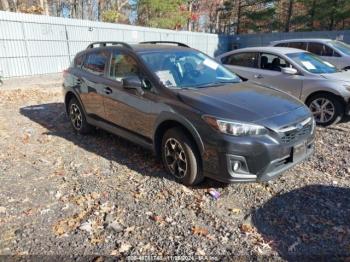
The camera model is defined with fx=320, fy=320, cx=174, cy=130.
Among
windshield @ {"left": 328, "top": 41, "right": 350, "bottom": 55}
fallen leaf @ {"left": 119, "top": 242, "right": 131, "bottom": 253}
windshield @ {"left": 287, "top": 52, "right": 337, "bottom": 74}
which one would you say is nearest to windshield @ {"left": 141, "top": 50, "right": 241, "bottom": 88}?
fallen leaf @ {"left": 119, "top": 242, "right": 131, "bottom": 253}

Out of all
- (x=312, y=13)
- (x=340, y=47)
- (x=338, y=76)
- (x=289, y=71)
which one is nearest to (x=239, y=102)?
(x=289, y=71)

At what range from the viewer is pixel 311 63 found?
6.93 m

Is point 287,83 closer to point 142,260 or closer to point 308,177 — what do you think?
point 308,177

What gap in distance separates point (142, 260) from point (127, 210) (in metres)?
0.82

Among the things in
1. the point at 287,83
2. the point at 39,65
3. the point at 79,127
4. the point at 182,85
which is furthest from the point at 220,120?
the point at 39,65

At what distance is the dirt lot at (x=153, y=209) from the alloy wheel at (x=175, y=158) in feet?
0.58

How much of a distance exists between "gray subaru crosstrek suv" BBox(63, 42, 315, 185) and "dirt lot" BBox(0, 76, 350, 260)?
383 millimetres

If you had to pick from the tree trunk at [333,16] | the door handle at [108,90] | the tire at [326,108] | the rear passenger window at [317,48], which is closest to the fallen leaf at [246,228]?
the door handle at [108,90]

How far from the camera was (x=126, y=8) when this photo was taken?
39.3m

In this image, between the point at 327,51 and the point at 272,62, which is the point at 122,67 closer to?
the point at 272,62

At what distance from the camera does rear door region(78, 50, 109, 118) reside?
5.05 meters

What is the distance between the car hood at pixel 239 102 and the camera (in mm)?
3424

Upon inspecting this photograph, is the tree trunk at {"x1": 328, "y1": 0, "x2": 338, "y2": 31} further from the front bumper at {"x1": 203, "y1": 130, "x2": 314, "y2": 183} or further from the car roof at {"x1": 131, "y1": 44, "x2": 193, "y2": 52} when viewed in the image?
the front bumper at {"x1": 203, "y1": 130, "x2": 314, "y2": 183}

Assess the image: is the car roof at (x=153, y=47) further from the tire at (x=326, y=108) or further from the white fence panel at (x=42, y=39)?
the white fence panel at (x=42, y=39)
